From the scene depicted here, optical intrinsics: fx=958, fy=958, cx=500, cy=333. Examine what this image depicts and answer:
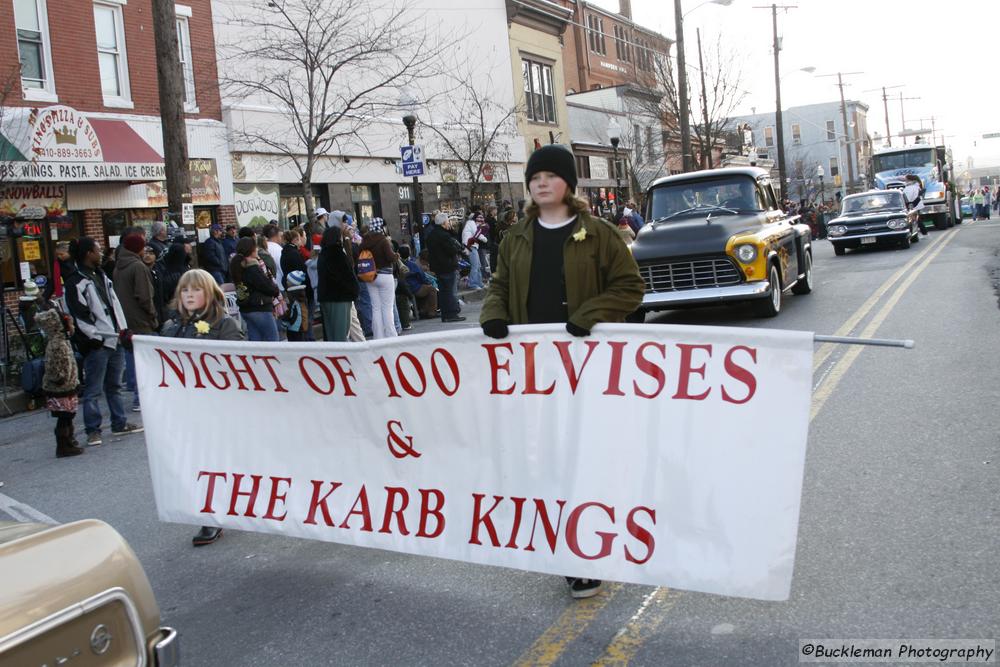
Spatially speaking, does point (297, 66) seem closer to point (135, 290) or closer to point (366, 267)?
point (366, 267)

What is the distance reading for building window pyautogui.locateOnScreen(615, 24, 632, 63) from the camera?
50969mm

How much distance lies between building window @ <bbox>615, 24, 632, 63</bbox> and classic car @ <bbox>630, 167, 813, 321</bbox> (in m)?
39.4

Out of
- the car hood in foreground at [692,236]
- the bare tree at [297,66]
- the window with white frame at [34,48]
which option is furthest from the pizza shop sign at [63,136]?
the car hood in foreground at [692,236]

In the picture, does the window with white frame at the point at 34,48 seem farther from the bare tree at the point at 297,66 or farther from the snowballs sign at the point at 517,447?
the snowballs sign at the point at 517,447

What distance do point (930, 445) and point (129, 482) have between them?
5.66m

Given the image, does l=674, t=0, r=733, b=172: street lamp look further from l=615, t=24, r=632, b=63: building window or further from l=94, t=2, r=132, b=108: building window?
l=615, t=24, r=632, b=63: building window

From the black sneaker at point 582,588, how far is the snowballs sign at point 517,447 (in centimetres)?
27

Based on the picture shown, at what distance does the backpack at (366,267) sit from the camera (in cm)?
1330

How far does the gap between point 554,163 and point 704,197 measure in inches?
375

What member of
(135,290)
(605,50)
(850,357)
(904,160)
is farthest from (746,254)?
(605,50)

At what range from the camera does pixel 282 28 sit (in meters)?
22.7

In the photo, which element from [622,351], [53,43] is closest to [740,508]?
[622,351]

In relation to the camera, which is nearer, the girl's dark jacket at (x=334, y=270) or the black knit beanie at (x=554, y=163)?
the black knit beanie at (x=554, y=163)

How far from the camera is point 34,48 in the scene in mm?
18219
